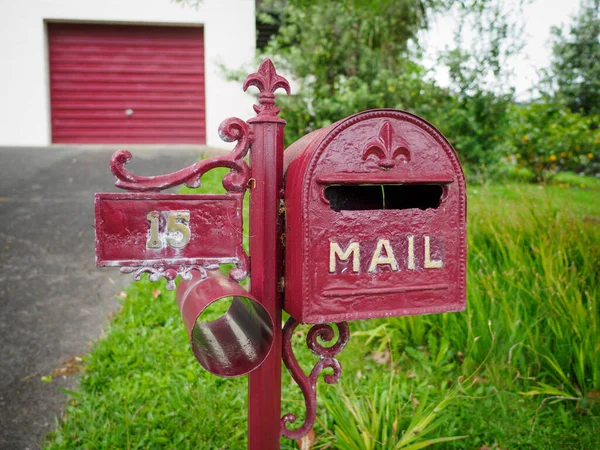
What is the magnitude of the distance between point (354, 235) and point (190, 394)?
1.34 meters

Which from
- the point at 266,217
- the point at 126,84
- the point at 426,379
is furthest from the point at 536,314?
the point at 126,84

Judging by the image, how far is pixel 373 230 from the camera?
127cm

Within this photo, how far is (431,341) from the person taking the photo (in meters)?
2.60

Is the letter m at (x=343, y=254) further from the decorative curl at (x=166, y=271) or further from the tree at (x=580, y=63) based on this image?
the tree at (x=580, y=63)

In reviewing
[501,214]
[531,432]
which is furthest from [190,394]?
[501,214]

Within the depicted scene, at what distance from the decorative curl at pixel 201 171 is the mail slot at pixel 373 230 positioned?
141mm

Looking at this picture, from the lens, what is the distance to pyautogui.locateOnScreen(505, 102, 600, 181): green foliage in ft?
25.5

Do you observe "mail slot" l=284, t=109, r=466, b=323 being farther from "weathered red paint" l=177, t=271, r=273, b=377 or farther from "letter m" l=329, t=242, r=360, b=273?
"weathered red paint" l=177, t=271, r=273, b=377

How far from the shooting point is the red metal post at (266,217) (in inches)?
52.0

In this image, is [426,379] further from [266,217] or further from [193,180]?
[193,180]

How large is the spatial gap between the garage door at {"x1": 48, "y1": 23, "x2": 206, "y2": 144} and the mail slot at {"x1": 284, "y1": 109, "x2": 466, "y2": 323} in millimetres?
7287

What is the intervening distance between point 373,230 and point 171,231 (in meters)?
0.53

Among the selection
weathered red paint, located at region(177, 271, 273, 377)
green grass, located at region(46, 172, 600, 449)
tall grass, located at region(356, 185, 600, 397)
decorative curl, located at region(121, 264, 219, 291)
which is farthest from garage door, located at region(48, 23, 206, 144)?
decorative curl, located at region(121, 264, 219, 291)

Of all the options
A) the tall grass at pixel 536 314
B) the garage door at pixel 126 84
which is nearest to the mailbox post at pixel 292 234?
the tall grass at pixel 536 314
